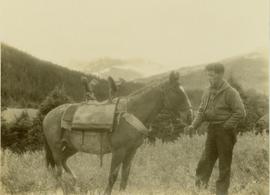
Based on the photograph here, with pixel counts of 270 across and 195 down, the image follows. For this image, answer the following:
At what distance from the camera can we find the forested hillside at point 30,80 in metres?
7.92

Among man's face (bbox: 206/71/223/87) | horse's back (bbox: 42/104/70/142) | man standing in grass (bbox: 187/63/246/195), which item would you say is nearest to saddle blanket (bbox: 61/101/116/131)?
horse's back (bbox: 42/104/70/142)

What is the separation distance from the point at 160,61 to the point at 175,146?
4.21 feet

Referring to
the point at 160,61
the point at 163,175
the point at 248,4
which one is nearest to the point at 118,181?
the point at 163,175

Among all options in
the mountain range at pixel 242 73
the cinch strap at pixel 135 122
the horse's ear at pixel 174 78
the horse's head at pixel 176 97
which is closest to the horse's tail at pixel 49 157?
the cinch strap at pixel 135 122

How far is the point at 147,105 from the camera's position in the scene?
702cm

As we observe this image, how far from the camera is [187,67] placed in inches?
307

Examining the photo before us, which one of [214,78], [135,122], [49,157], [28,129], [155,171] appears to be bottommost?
[155,171]

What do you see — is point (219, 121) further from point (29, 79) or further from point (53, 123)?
point (29, 79)

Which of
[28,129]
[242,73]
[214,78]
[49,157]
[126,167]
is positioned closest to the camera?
[214,78]

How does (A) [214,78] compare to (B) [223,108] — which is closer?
(B) [223,108]

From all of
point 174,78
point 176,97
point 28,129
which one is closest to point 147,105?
point 176,97

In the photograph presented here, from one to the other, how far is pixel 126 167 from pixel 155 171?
0.71m

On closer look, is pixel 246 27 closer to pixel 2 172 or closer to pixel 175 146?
pixel 175 146

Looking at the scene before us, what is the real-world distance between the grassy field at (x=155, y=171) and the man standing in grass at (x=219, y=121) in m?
0.23
